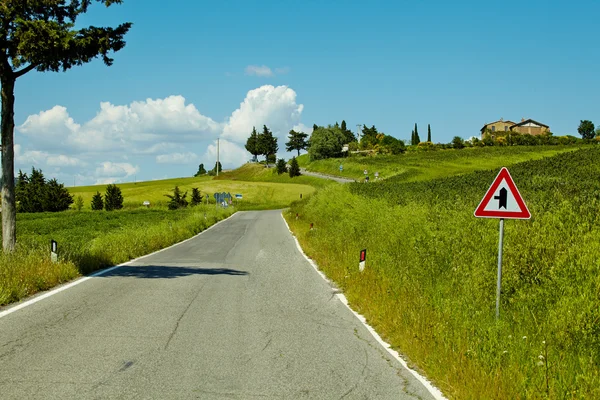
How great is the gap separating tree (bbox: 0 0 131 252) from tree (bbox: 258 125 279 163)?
146 m

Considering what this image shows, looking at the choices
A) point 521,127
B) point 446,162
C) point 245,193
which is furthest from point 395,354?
point 521,127

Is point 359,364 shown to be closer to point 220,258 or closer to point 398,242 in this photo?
point 398,242

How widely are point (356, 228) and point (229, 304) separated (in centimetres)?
1172

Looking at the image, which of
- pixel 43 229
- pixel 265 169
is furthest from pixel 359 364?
pixel 265 169

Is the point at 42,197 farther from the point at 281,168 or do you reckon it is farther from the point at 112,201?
the point at 281,168

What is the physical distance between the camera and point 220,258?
20656 mm

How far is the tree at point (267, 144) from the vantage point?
159 m

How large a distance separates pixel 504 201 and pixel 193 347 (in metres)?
5.05

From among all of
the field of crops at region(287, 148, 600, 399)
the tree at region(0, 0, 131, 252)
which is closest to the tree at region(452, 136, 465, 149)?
the field of crops at region(287, 148, 600, 399)

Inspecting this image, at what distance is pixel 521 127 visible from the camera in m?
154

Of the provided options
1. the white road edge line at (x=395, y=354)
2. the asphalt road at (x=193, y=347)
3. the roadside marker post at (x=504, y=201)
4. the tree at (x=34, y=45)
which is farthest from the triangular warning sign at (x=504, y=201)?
the tree at (x=34, y=45)

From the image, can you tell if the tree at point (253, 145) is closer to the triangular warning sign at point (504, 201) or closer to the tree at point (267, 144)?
the tree at point (267, 144)

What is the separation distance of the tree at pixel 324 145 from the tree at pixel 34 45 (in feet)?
436

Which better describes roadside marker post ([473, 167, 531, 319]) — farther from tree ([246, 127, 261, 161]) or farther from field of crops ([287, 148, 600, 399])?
tree ([246, 127, 261, 161])
